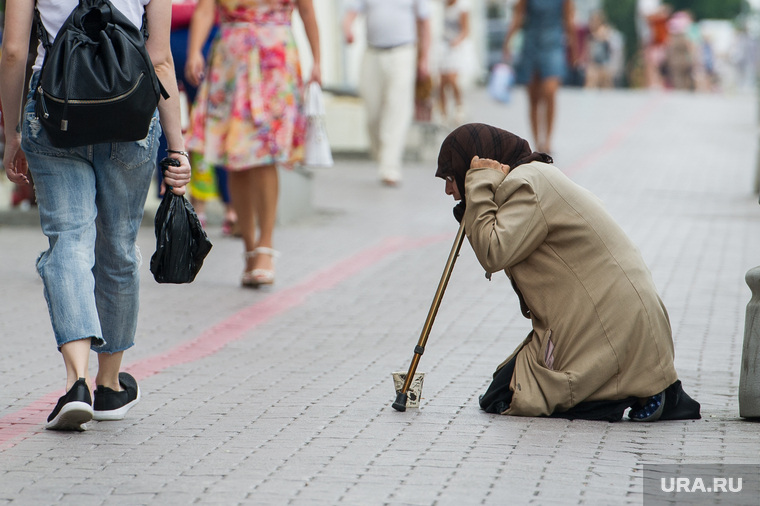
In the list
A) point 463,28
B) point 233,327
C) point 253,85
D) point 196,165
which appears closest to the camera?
point 233,327

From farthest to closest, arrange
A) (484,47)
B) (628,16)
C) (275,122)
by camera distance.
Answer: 1. (628,16)
2. (484,47)
3. (275,122)

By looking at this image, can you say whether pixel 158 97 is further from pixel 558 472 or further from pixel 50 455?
pixel 558 472

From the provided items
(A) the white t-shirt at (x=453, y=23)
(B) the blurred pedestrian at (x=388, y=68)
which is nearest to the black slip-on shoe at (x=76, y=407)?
(B) the blurred pedestrian at (x=388, y=68)

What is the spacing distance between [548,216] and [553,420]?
732mm

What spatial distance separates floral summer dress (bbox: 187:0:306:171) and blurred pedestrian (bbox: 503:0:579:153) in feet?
20.0

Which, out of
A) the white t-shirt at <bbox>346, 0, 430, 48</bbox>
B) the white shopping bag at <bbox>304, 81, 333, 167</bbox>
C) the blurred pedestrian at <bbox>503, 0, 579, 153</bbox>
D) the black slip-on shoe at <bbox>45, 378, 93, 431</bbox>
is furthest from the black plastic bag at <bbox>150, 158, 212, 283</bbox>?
the blurred pedestrian at <bbox>503, 0, 579, 153</bbox>

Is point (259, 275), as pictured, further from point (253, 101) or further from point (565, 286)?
point (565, 286)

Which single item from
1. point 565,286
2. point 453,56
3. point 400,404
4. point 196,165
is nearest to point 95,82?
point 400,404

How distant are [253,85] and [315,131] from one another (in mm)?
471

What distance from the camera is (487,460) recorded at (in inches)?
159

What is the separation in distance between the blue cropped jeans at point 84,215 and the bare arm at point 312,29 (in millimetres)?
3084

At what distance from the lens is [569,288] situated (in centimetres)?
453

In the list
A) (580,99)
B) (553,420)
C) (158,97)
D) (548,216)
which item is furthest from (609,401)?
(580,99)

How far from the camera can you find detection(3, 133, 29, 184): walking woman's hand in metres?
4.35
